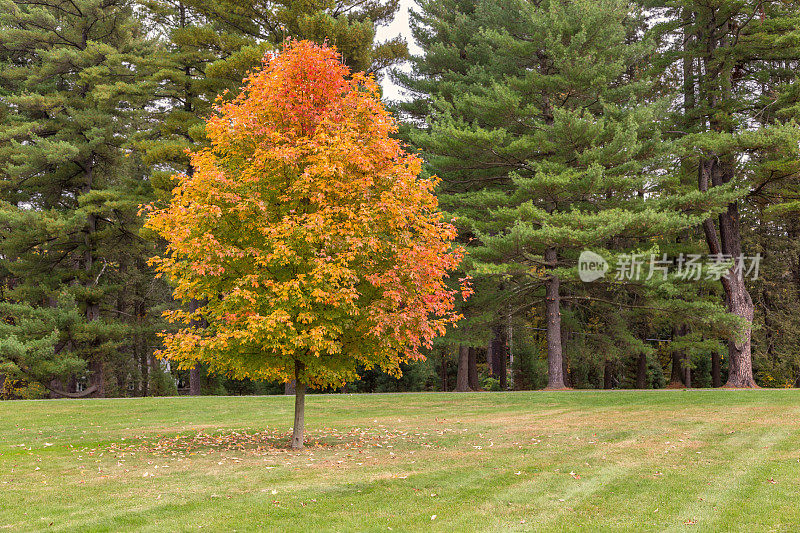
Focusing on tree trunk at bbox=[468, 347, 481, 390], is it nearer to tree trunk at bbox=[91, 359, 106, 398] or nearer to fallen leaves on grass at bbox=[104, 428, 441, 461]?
fallen leaves on grass at bbox=[104, 428, 441, 461]

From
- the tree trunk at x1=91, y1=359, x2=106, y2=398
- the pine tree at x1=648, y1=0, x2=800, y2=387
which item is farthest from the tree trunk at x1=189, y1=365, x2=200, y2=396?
the pine tree at x1=648, y1=0, x2=800, y2=387

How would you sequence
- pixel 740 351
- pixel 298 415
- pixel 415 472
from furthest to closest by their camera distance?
1. pixel 740 351
2. pixel 298 415
3. pixel 415 472

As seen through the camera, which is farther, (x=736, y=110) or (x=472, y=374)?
(x=472, y=374)

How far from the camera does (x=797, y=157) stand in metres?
22.4

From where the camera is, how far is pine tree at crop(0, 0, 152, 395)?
27.3 meters

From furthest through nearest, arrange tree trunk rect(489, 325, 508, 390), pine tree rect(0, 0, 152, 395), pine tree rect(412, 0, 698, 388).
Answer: tree trunk rect(489, 325, 508, 390) → pine tree rect(0, 0, 152, 395) → pine tree rect(412, 0, 698, 388)

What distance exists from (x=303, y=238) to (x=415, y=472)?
4.09 m

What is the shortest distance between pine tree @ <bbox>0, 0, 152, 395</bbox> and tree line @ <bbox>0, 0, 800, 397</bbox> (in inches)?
5.5

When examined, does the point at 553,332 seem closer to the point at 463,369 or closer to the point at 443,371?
the point at 463,369

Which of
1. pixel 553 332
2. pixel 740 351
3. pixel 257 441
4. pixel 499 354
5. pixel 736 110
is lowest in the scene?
pixel 257 441

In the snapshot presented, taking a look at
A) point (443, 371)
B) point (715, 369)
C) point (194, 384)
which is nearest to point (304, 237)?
point (194, 384)

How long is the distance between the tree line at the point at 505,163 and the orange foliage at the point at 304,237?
28.8 feet

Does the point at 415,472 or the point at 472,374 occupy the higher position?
the point at 472,374

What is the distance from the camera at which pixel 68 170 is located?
3105 centimetres
